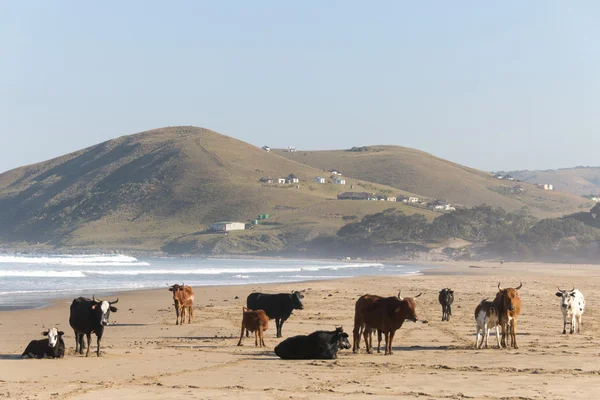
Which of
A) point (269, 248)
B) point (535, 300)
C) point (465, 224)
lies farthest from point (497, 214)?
point (535, 300)

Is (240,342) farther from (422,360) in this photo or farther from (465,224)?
(465,224)

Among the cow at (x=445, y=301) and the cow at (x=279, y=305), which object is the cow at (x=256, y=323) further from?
the cow at (x=445, y=301)

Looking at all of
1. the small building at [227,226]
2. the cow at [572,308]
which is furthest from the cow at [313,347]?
the small building at [227,226]

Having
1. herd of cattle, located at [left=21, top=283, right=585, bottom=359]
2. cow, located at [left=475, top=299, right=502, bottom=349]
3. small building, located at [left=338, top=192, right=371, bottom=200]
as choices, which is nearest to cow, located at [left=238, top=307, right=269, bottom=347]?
herd of cattle, located at [left=21, top=283, right=585, bottom=359]

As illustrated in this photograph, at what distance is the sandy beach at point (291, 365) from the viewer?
41.5 feet

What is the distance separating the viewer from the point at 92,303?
59.2 ft

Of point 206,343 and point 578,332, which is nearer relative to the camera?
point 206,343

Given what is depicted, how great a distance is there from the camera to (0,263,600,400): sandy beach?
12.7 metres

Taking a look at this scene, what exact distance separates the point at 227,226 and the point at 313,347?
448 feet

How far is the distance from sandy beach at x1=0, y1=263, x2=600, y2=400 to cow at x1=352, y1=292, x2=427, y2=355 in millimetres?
424

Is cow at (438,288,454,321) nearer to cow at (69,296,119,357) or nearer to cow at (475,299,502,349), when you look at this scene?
cow at (475,299,502,349)

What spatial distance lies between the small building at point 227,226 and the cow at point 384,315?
441 feet

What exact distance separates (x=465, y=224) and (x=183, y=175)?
83.1 m

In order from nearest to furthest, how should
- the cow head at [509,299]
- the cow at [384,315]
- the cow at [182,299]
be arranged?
1. the cow at [384,315]
2. the cow head at [509,299]
3. the cow at [182,299]
